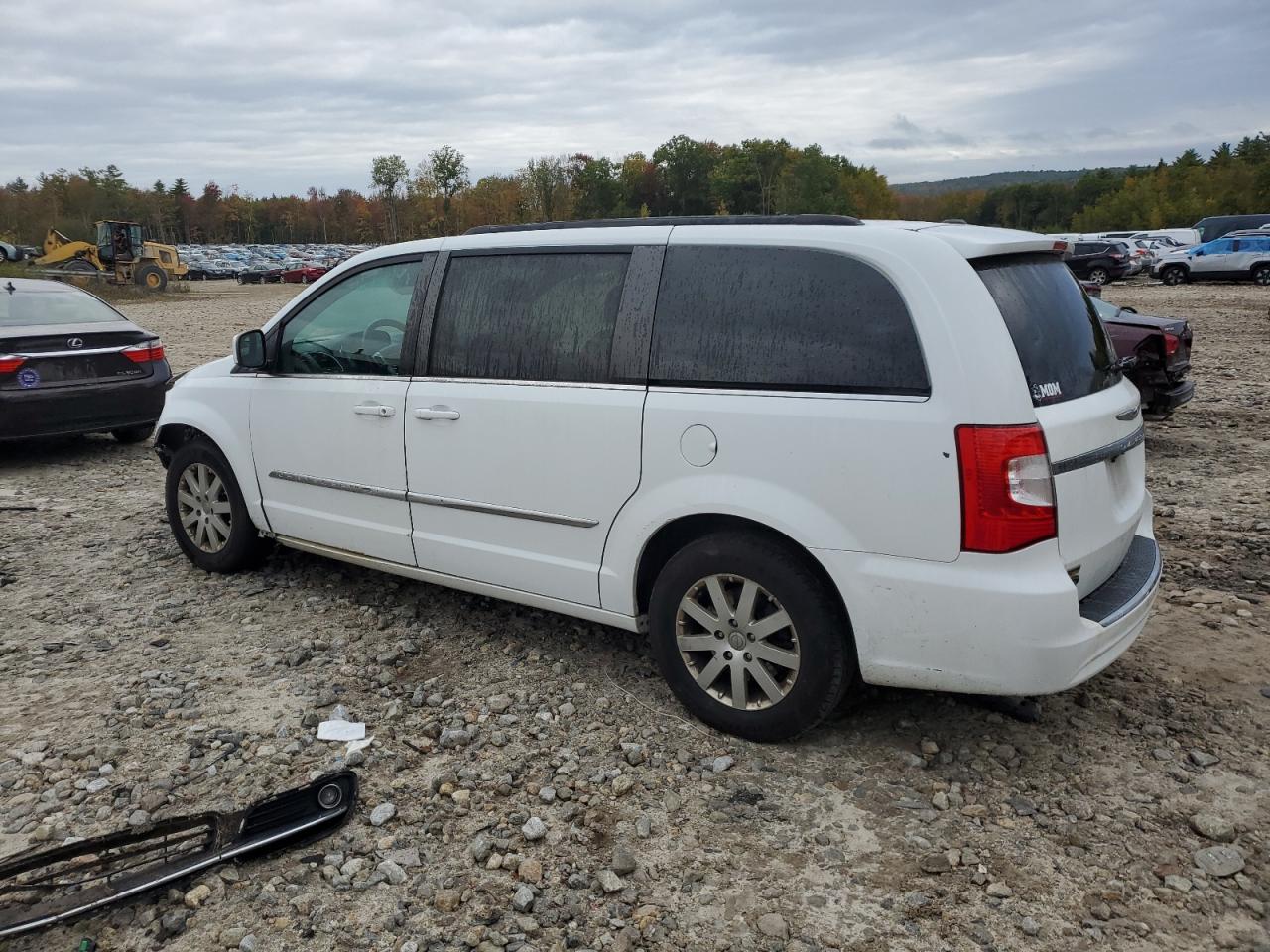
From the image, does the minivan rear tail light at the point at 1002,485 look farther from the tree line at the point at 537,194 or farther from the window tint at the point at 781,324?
the tree line at the point at 537,194

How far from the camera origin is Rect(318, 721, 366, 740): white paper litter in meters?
3.82

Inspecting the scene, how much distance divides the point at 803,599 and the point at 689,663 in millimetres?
599

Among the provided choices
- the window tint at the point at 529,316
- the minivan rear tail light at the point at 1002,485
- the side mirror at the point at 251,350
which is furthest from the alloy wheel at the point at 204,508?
the minivan rear tail light at the point at 1002,485

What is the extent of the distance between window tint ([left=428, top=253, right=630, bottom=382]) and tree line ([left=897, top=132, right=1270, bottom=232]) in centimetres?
5313

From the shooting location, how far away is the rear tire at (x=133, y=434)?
31.2ft

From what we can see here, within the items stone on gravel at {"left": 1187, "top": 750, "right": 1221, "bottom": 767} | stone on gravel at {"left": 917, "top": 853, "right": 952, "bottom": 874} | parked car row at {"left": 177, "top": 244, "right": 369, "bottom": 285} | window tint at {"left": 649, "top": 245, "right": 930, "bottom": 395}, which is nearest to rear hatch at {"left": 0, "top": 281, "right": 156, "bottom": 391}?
window tint at {"left": 649, "top": 245, "right": 930, "bottom": 395}

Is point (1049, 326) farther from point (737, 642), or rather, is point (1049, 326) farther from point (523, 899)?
point (523, 899)

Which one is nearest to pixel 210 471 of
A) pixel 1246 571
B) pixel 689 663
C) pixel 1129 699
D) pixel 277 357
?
pixel 277 357

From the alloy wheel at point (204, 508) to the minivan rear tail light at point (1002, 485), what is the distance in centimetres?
404

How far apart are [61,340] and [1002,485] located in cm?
801

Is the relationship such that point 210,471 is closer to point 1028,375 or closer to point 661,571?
point 661,571

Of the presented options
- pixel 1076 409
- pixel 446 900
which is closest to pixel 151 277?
pixel 446 900

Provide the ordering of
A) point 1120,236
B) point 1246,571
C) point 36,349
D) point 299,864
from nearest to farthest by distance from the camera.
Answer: point 299,864 < point 1246,571 < point 36,349 < point 1120,236

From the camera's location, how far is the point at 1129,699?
395 cm
